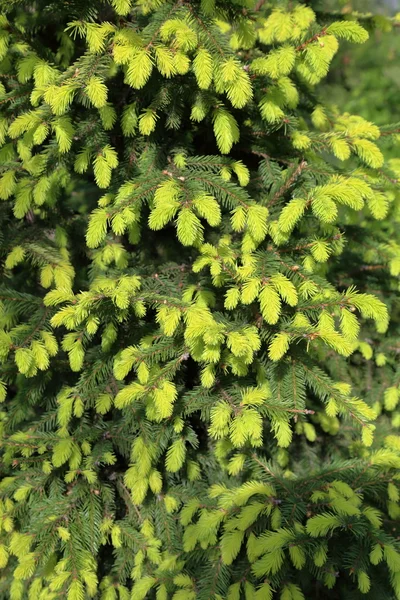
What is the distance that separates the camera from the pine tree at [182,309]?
1.74m

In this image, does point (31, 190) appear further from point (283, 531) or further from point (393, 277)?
point (393, 277)

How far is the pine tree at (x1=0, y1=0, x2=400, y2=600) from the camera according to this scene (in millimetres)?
1743

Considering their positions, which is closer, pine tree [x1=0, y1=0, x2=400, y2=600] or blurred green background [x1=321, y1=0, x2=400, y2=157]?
pine tree [x1=0, y1=0, x2=400, y2=600]

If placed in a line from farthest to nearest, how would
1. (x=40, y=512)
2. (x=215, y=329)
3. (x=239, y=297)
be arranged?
(x=40, y=512) → (x=239, y=297) → (x=215, y=329)

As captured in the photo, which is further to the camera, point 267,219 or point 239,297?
point 267,219

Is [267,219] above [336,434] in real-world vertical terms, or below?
above

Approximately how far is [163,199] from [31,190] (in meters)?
0.70

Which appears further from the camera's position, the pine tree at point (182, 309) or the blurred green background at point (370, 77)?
the blurred green background at point (370, 77)

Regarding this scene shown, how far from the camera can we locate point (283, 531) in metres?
1.78

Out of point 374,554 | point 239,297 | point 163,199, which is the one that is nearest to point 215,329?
point 239,297

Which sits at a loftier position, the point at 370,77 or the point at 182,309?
the point at 182,309

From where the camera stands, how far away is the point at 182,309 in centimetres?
179

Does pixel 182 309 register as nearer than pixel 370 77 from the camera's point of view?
Yes

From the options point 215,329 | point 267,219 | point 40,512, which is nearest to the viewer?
point 215,329
